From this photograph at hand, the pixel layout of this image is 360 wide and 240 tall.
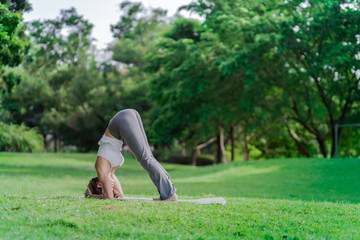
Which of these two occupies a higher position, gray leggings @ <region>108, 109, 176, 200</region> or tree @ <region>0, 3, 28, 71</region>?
tree @ <region>0, 3, 28, 71</region>

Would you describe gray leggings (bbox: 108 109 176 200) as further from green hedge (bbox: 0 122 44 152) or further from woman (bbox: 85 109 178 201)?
green hedge (bbox: 0 122 44 152)

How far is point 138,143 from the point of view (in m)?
8.04

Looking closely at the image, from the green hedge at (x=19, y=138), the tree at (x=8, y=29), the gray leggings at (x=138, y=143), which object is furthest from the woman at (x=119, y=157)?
the green hedge at (x=19, y=138)

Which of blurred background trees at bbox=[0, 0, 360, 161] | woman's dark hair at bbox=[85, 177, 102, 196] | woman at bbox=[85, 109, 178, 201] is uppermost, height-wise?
blurred background trees at bbox=[0, 0, 360, 161]

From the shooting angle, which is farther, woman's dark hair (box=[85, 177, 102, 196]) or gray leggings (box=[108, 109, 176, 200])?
woman's dark hair (box=[85, 177, 102, 196])

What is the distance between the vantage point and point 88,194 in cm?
832

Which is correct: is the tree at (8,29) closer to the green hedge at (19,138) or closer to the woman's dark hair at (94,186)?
the woman's dark hair at (94,186)

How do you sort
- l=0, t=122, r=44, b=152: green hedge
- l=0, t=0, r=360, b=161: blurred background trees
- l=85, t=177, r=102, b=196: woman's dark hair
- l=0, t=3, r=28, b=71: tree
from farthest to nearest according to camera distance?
l=0, t=122, r=44, b=152: green hedge
l=0, t=0, r=360, b=161: blurred background trees
l=0, t=3, r=28, b=71: tree
l=85, t=177, r=102, b=196: woman's dark hair

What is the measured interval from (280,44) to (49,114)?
1147 inches

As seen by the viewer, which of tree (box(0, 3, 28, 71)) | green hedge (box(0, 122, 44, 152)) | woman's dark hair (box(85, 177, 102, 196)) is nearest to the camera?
woman's dark hair (box(85, 177, 102, 196))

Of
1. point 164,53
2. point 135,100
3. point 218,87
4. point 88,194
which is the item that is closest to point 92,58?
point 135,100

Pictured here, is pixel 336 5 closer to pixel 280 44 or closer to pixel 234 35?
pixel 280 44

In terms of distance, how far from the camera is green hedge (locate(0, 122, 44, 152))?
36.4 meters

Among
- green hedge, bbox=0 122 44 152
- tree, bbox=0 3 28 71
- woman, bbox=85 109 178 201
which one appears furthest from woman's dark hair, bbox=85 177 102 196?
green hedge, bbox=0 122 44 152
